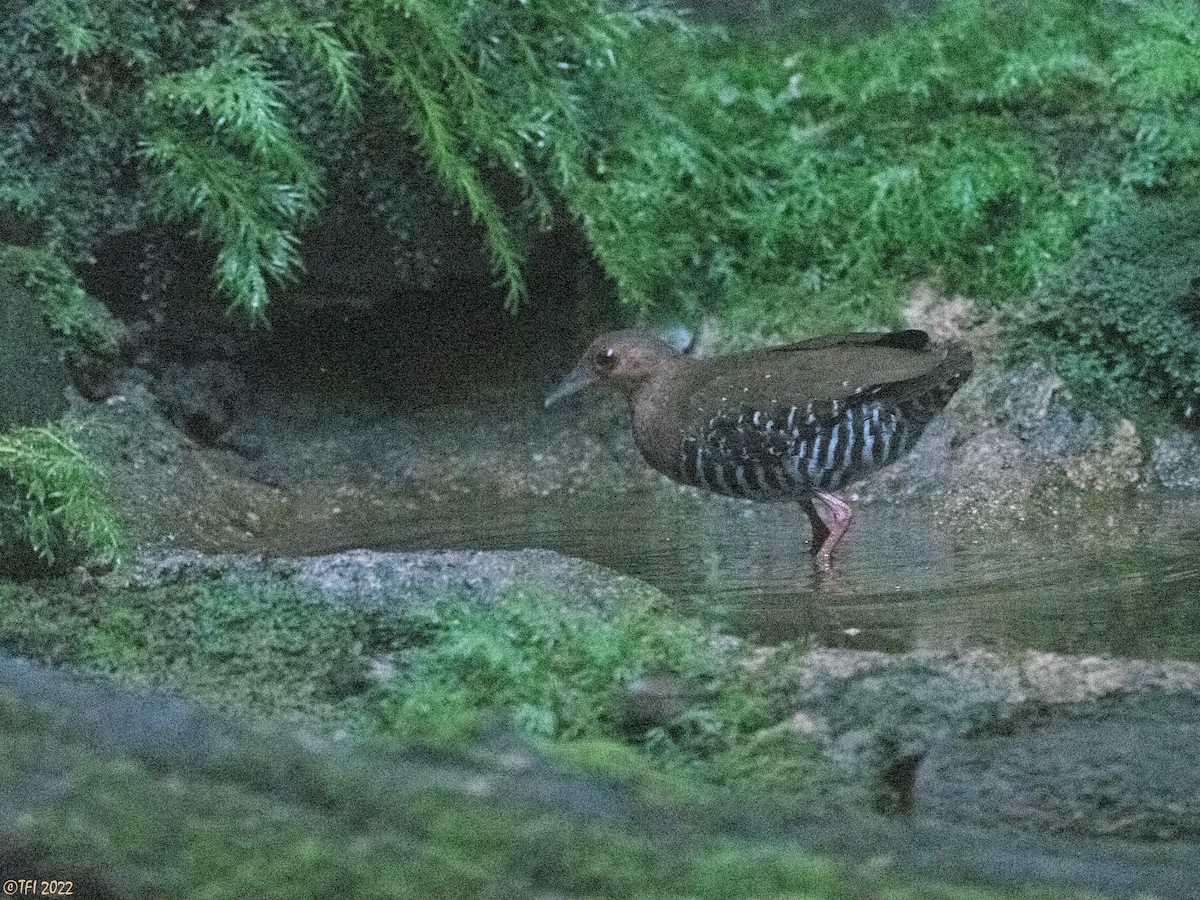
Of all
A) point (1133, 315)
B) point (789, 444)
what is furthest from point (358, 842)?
point (1133, 315)

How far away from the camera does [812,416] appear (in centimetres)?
597

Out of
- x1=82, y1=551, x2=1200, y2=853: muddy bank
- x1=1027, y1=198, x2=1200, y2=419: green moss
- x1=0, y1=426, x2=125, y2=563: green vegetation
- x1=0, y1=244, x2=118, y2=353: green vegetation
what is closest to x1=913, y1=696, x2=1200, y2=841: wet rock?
x1=82, y1=551, x2=1200, y2=853: muddy bank

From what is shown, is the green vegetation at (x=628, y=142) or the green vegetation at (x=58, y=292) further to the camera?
the green vegetation at (x=628, y=142)

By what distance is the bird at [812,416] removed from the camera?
598 cm

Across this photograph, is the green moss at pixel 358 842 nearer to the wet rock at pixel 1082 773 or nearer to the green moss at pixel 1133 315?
the wet rock at pixel 1082 773

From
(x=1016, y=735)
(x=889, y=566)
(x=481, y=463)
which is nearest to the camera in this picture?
(x=1016, y=735)

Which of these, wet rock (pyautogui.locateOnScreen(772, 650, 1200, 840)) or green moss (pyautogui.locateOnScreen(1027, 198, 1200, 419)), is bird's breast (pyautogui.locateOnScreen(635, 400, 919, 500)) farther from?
wet rock (pyautogui.locateOnScreen(772, 650, 1200, 840))

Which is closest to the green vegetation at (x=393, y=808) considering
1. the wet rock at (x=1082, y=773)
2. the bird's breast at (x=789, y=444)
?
the wet rock at (x=1082, y=773)

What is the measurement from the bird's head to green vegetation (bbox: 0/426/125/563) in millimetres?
2578

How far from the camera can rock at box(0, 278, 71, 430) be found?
19.1 ft

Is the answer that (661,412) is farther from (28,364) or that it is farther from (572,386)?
(28,364)

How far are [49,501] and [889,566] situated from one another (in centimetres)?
283

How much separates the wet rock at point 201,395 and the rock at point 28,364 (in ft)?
3.04

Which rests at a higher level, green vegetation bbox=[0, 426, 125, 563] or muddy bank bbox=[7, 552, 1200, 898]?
green vegetation bbox=[0, 426, 125, 563]
